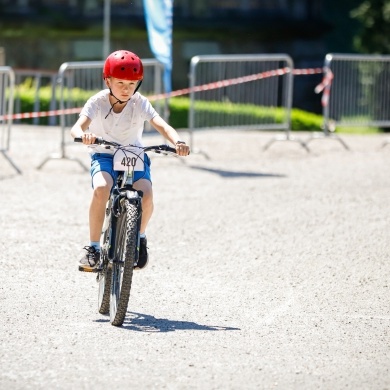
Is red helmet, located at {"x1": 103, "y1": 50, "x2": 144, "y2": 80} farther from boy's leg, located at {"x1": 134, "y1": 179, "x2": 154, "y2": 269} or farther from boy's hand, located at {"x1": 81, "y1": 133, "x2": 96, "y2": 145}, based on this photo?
boy's leg, located at {"x1": 134, "y1": 179, "x2": 154, "y2": 269}

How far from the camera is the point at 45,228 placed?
10.8 metres

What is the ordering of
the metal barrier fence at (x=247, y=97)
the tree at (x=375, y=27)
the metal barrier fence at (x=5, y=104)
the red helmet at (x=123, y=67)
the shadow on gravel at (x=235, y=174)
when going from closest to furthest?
the red helmet at (x=123, y=67) < the shadow on gravel at (x=235, y=174) < the metal barrier fence at (x=5, y=104) < the metal barrier fence at (x=247, y=97) < the tree at (x=375, y=27)

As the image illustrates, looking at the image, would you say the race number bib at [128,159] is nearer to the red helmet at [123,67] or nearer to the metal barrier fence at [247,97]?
the red helmet at [123,67]

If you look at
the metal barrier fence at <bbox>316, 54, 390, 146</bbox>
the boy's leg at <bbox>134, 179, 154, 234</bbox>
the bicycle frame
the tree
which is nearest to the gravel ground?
the bicycle frame

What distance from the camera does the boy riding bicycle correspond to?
24.0 feet

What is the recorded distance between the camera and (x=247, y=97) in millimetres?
18266

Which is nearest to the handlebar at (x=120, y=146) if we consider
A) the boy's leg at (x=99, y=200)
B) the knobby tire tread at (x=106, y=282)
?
the boy's leg at (x=99, y=200)

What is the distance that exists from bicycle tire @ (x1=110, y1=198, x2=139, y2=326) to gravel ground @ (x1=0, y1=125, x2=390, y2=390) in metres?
0.13

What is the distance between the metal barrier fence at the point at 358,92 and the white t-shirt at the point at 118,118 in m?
11.0

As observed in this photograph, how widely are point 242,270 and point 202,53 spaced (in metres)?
22.8

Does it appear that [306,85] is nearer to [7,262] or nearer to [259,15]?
[259,15]

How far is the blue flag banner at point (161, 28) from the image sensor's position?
16656 mm

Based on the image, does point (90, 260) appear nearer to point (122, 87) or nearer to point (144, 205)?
point (144, 205)

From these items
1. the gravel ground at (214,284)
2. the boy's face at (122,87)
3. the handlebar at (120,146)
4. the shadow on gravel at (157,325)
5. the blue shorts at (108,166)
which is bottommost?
the shadow on gravel at (157,325)
